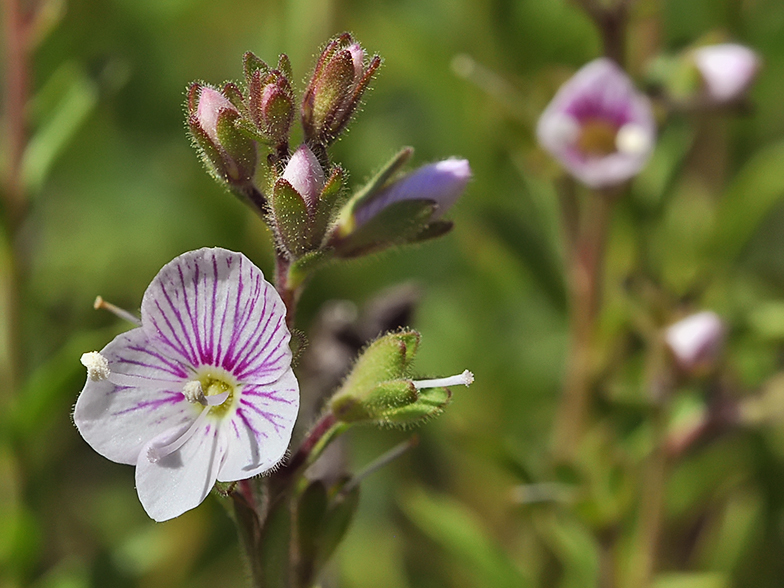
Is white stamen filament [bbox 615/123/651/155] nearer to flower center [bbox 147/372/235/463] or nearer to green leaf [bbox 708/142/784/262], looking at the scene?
green leaf [bbox 708/142/784/262]

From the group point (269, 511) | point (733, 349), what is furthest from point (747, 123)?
point (269, 511)

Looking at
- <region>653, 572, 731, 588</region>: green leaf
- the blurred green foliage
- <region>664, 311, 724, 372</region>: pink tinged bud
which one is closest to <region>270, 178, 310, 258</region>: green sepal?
the blurred green foliage

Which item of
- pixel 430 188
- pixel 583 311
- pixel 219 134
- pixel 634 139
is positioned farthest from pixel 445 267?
pixel 219 134

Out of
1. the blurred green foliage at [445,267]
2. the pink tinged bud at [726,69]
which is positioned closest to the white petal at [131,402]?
the blurred green foliage at [445,267]

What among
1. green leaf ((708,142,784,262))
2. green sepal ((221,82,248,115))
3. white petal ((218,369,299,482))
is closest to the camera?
white petal ((218,369,299,482))

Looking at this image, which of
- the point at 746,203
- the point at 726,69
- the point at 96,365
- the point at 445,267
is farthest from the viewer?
the point at 445,267

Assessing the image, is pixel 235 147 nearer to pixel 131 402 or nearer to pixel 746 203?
pixel 131 402

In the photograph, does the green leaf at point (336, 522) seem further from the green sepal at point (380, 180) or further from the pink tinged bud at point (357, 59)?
the pink tinged bud at point (357, 59)
